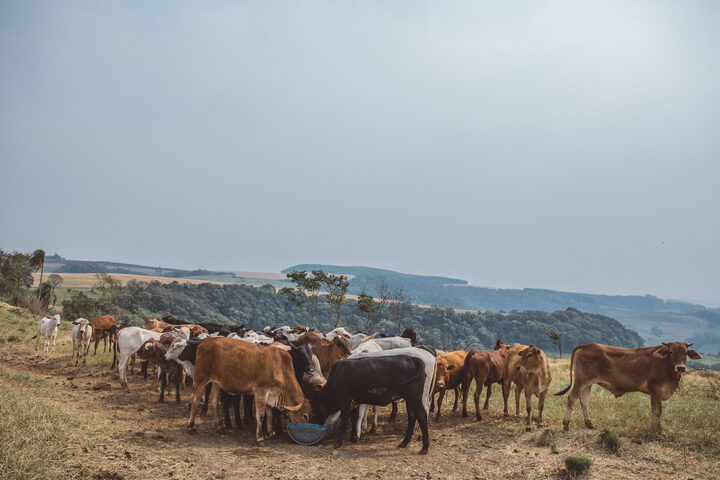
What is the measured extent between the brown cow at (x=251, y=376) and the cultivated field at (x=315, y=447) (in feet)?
2.37

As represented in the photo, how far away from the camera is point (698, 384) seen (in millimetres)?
16922

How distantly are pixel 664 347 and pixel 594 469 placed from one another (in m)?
3.61

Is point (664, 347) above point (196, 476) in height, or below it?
above

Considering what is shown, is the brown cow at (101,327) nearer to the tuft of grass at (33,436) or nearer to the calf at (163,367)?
the calf at (163,367)

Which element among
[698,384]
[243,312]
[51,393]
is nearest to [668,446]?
[698,384]

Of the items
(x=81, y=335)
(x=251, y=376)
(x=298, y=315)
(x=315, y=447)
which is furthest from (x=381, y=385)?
(x=298, y=315)

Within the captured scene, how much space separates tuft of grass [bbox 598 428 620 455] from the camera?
8523mm

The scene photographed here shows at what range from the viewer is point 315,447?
333 inches

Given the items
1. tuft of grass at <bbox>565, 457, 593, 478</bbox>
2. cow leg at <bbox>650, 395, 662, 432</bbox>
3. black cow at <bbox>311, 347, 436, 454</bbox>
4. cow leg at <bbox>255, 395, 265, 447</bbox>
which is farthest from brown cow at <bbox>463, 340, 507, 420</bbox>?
cow leg at <bbox>255, 395, 265, 447</bbox>

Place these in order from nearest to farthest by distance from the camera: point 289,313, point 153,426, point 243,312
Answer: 1. point 153,426
2. point 243,312
3. point 289,313

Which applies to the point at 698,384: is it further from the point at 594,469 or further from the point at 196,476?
the point at 196,476

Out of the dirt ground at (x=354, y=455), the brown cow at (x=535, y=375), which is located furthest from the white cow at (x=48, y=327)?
the brown cow at (x=535, y=375)

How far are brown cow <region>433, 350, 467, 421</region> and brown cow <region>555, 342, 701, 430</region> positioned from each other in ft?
9.49

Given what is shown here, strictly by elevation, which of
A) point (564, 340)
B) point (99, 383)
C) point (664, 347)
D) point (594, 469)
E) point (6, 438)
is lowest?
point (564, 340)
